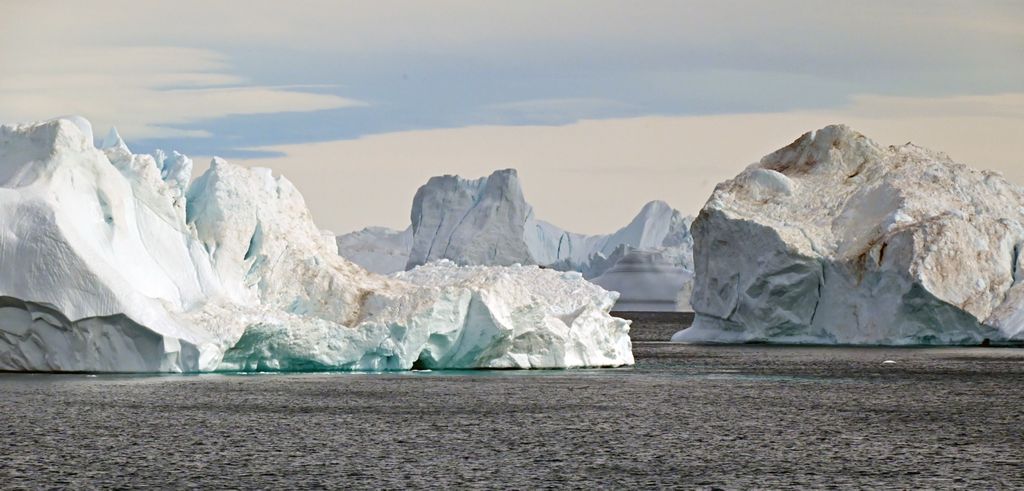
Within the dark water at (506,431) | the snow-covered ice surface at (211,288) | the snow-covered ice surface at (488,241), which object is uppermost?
the snow-covered ice surface at (488,241)

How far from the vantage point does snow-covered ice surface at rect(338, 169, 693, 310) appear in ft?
406

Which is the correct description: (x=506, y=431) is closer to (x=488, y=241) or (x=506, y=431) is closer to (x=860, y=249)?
(x=860, y=249)

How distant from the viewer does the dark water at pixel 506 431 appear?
17.2 meters

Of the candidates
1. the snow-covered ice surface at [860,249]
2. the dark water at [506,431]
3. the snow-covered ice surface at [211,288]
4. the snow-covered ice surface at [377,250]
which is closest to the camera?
the dark water at [506,431]

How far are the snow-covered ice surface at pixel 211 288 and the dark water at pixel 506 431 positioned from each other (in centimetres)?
85

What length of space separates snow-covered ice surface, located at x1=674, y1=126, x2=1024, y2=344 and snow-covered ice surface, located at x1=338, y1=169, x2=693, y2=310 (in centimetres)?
6322

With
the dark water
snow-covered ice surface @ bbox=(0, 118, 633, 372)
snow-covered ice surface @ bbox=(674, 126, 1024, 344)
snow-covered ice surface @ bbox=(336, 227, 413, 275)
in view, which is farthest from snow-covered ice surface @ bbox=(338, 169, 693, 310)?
the dark water

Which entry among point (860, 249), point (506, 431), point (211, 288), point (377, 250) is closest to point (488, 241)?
point (377, 250)

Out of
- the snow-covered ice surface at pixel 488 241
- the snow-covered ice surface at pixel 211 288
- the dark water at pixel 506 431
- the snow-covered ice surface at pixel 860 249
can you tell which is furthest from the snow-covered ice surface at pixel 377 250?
the dark water at pixel 506 431

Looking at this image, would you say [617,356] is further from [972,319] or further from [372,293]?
[972,319]

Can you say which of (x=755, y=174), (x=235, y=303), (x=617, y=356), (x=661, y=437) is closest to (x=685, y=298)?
(x=755, y=174)

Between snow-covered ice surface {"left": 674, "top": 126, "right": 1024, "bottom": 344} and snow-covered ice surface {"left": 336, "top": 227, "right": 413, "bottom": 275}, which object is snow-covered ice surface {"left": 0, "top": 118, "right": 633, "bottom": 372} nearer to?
snow-covered ice surface {"left": 674, "top": 126, "right": 1024, "bottom": 344}

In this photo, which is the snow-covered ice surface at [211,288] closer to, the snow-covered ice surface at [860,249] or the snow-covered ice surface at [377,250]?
the snow-covered ice surface at [860,249]

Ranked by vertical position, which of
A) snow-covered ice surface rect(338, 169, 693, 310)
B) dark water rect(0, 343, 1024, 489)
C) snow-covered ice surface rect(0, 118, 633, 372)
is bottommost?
dark water rect(0, 343, 1024, 489)
